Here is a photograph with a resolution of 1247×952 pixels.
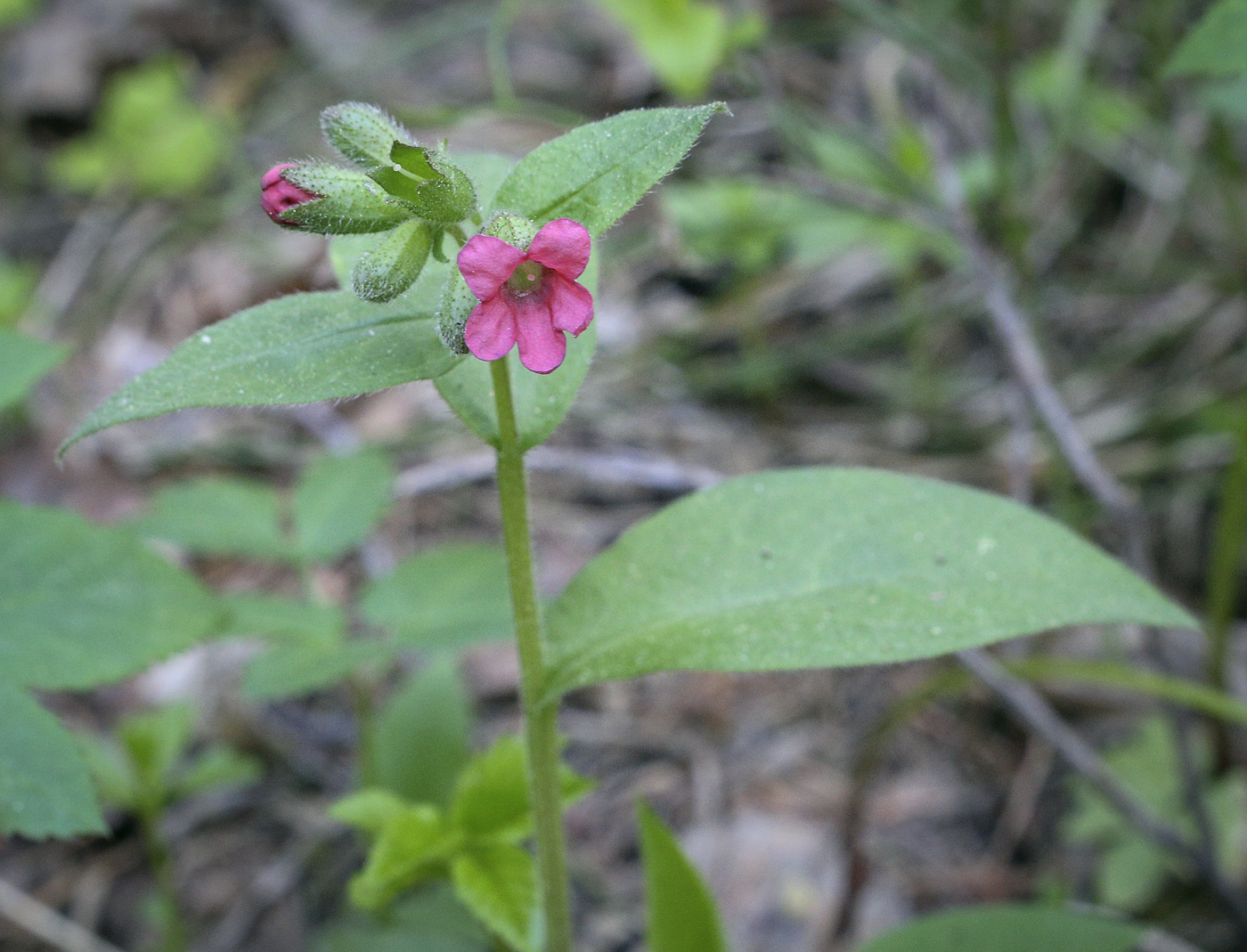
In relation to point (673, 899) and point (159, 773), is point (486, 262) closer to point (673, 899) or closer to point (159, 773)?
point (673, 899)

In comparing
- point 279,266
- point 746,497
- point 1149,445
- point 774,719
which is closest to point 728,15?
point 279,266

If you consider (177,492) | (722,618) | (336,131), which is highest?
(177,492)

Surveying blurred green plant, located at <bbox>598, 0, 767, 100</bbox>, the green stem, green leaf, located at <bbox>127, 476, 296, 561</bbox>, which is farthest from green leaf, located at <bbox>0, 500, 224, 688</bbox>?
blurred green plant, located at <bbox>598, 0, 767, 100</bbox>

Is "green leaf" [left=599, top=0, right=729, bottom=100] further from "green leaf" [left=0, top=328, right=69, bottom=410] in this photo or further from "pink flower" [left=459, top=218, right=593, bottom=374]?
"pink flower" [left=459, top=218, right=593, bottom=374]

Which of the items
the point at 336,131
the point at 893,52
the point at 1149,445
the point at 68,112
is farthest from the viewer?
the point at 68,112

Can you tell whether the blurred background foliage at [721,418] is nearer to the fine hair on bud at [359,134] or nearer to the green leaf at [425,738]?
the green leaf at [425,738]

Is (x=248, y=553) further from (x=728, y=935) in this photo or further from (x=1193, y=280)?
→ (x=1193, y=280)
